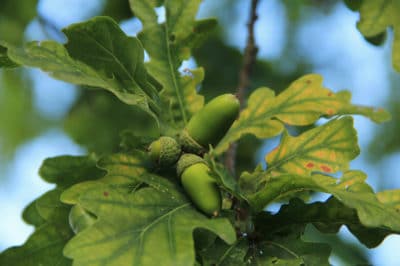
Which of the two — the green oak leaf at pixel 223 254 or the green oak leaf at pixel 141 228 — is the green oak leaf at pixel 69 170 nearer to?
the green oak leaf at pixel 141 228

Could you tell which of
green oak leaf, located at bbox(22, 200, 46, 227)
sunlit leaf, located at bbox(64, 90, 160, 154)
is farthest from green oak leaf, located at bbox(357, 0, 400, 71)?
sunlit leaf, located at bbox(64, 90, 160, 154)

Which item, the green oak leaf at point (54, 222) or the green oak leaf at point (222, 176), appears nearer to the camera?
the green oak leaf at point (222, 176)

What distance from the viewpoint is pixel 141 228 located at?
1.12 m

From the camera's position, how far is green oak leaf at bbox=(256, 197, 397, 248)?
1.25 metres

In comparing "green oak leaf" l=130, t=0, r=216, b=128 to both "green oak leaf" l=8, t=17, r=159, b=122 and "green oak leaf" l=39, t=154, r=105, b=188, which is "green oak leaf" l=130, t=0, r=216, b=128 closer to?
"green oak leaf" l=8, t=17, r=159, b=122

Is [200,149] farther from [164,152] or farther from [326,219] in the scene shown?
[326,219]

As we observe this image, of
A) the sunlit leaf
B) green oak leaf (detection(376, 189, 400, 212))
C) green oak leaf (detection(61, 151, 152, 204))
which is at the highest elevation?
green oak leaf (detection(61, 151, 152, 204))

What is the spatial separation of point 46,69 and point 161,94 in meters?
0.35

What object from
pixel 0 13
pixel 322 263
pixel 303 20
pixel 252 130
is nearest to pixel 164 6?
pixel 252 130

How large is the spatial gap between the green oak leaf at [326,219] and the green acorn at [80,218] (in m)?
0.39

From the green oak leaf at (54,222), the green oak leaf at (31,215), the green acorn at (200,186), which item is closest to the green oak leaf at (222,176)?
the green acorn at (200,186)

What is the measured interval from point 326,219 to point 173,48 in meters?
0.58

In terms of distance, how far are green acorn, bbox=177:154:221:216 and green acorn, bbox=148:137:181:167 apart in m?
0.04

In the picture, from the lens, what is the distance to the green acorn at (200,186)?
1.18m
